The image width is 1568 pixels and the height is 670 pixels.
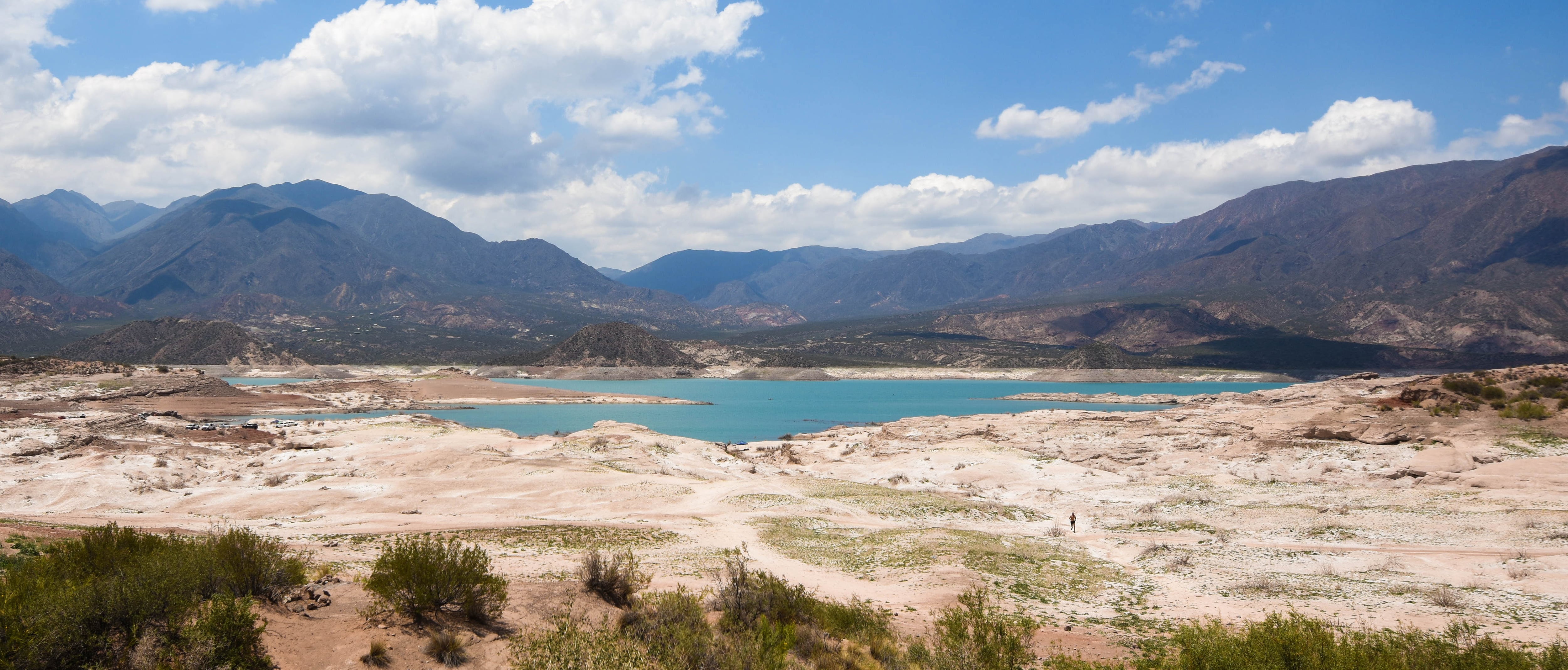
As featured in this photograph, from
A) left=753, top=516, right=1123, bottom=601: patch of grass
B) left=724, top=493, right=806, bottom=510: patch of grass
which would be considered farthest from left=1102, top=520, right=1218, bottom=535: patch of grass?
left=724, top=493, right=806, bottom=510: patch of grass

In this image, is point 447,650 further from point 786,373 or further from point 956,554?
point 786,373

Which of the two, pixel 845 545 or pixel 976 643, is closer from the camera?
pixel 976 643

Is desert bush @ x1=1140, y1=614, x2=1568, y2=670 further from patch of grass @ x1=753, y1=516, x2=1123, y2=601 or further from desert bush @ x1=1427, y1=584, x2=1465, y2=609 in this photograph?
patch of grass @ x1=753, y1=516, x2=1123, y2=601

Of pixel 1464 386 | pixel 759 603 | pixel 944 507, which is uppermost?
pixel 1464 386

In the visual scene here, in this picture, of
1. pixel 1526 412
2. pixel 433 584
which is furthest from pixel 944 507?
pixel 1526 412

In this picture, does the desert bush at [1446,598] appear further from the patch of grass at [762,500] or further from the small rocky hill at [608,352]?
the small rocky hill at [608,352]

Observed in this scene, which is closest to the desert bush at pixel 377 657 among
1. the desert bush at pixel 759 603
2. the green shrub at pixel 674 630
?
→ the green shrub at pixel 674 630

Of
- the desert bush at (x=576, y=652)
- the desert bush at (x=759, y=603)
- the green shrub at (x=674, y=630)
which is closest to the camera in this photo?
the desert bush at (x=576, y=652)
